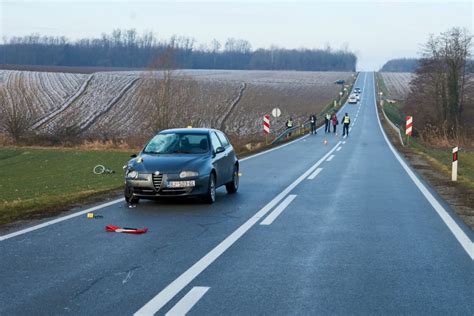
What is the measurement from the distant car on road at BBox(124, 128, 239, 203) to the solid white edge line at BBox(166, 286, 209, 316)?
19.6 feet

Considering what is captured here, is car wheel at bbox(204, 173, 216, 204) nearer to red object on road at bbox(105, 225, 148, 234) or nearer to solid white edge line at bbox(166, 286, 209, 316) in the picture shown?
red object on road at bbox(105, 225, 148, 234)

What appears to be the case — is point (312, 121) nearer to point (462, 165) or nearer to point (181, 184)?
point (462, 165)

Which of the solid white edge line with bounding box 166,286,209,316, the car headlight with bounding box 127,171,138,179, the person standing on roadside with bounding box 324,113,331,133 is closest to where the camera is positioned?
the solid white edge line with bounding box 166,286,209,316

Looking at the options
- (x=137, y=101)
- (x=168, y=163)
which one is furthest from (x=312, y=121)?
(x=168, y=163)

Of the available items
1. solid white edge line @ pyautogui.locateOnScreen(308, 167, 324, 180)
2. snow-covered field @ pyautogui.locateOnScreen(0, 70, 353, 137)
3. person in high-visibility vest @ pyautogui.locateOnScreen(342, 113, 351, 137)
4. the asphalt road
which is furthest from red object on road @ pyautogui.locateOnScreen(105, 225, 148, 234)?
snow-covered field @ pyautogui.locateOnScreen(0, 70, 353, 137)

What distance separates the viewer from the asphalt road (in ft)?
18.6

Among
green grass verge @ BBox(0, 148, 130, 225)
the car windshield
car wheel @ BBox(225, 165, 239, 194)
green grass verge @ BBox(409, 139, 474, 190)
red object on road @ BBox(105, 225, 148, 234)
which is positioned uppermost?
the car windshield

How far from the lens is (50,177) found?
29.7 meters

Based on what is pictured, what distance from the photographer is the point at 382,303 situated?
5684 millimetres

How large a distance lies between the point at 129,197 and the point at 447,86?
48.3 m

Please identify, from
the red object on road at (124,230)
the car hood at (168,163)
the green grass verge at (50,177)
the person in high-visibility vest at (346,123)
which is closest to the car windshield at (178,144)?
the car hood at (168,163)

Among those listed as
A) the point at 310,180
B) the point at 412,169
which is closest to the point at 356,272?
the point at 310,180

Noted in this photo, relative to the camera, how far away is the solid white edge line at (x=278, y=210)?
34.0 ft

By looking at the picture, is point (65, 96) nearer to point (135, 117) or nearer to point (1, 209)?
point (135, 117)
